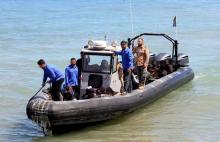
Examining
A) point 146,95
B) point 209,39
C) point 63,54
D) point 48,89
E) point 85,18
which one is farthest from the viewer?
point 85,18

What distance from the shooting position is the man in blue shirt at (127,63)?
13.8 meters

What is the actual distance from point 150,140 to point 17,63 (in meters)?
11.9

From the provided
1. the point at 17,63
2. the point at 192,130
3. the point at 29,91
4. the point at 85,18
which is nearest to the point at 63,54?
the point at 17,63

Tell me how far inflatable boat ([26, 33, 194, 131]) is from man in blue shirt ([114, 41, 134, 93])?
18 centimetres

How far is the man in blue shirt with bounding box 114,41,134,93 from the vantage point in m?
13.8

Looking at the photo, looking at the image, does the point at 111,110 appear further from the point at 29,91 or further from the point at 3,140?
the point at 29,91

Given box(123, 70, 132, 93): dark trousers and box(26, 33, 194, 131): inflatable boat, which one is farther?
box(123, 70, 132, 93): dark trousers

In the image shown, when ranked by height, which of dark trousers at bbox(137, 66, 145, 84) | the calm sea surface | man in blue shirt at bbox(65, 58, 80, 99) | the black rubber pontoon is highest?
man in blue shirt at bbox(65, 58, 80, 99)

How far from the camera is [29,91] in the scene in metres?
17.7

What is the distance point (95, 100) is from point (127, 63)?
178 cm

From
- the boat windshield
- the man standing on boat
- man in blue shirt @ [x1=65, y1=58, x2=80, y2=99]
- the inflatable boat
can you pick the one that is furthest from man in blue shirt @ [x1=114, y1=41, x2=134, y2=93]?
man in blue shirt @ [x1=65, y1=58, x2=80, y2=99]

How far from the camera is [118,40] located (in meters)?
30.6

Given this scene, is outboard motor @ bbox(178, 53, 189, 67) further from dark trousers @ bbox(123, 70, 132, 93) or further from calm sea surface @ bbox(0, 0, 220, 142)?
dark trousers @ bbox(123, 70, 132, 93)

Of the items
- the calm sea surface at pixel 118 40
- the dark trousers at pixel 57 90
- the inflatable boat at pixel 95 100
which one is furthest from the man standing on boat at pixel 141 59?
the dark trousers at pixel 57 90
